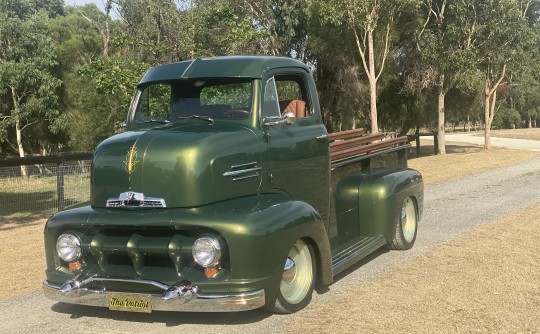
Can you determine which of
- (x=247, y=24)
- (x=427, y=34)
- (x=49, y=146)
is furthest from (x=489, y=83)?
(x=49, y=146)

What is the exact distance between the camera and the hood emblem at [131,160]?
5.04 meters

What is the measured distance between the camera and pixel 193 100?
5973mm

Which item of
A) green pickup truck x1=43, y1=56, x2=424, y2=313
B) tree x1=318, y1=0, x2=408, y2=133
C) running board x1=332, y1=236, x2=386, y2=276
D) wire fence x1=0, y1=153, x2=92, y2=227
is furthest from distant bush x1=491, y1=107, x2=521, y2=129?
green pickup truck x1=43, y1=56, x2=424, y2=313

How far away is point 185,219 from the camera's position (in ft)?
15.3

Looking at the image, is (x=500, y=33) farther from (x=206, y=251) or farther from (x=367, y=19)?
(x=206, y=251)

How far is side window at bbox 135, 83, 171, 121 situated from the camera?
6.06 metres

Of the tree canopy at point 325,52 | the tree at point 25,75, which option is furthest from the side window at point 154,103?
the tree at point 25,75

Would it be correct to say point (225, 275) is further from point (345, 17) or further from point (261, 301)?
point (345, 17)

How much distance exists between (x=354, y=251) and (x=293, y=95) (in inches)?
73.6

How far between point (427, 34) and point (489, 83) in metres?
6.80

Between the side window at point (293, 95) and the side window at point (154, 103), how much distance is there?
1.18m

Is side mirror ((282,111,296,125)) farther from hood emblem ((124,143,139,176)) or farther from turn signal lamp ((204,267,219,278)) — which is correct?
turn signal lamp ((204,267,219,278))

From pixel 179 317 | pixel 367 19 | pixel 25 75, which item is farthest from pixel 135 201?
pixel 25 75

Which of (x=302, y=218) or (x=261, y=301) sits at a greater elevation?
(x=302, y=218)
